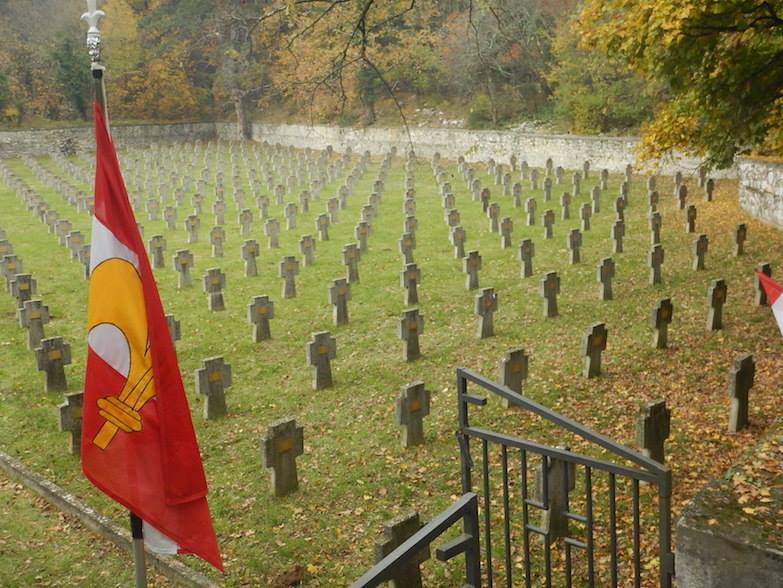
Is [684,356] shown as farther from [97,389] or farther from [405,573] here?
[97,389]

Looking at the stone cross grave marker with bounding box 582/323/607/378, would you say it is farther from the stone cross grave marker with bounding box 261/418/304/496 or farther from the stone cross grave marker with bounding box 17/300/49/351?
the stone cross grave marker with bounding box 17/300/49/351

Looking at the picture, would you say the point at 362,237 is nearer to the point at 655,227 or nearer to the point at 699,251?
the point at 655,227

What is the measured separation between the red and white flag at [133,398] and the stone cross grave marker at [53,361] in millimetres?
6191

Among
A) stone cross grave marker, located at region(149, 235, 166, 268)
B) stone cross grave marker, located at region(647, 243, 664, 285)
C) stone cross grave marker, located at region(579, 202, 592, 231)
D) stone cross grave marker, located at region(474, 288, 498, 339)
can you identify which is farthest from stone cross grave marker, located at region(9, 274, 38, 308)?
stone cross grave marker, located at region(579, 202, 592, 231)

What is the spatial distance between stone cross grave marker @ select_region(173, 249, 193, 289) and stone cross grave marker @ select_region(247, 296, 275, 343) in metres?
3.78

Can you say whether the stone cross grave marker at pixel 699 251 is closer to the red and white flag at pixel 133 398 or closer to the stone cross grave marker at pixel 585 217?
the stone cross grave marker at pixel 585 217

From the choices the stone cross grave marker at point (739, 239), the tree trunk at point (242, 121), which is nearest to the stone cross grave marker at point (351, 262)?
the stone cross grave marker at point (739, 239)

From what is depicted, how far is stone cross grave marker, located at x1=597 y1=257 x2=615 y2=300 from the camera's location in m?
12.5

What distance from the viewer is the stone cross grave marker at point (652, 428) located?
22.6 feet

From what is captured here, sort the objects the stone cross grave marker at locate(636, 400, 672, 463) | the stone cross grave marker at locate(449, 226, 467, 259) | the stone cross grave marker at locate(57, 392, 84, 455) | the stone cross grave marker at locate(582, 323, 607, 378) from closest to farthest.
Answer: the stone cross grave marker at locate(636, 400, 672, 463) < the stone cross grave marker at locate(57, 392, 84, 455) < the stone cross grave marker at locate(582, 323, 607, 378) < the stone cross grave marker at locate(449, 226, 467, 259)

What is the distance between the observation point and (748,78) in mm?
10219

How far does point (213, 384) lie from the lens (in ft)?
29.9

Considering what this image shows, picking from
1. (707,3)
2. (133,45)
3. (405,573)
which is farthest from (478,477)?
(133,45)

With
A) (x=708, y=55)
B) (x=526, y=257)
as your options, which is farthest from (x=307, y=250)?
(x=708, y=55)
